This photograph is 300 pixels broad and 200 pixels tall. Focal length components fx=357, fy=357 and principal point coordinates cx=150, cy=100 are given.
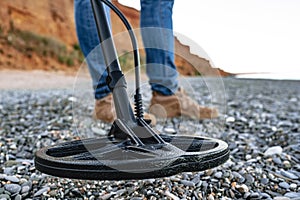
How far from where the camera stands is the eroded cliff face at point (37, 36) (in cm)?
859

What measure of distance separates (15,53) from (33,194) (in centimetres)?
828

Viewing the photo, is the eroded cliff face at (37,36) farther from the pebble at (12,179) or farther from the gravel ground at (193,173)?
the pebble at (12,179)

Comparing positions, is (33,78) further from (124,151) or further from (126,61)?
(124,151)

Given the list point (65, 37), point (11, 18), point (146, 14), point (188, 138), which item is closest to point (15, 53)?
point (11, 18)

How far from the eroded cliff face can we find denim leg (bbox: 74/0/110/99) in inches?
286

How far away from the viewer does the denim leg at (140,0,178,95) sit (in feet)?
3.71

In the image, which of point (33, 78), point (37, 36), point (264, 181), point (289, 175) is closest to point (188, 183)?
point (264, 181)

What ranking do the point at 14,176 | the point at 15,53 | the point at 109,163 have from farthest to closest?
the point at 15,53, the point at 14,176, the point at 109,163

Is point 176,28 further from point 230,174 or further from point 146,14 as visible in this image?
point 146,14

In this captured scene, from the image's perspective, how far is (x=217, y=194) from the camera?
2.95 ft

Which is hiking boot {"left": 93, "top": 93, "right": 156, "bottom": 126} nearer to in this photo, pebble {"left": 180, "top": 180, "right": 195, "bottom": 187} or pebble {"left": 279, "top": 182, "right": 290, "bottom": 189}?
pebble {"left": 180, "top": 180, "right": 195, "bottom": 187}

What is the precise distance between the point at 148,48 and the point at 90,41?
24 centimetres

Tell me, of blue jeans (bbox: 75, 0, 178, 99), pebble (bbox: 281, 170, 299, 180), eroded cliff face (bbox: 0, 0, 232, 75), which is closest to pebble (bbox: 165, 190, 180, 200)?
pebble (bbox: 281, 170, 299, 180)

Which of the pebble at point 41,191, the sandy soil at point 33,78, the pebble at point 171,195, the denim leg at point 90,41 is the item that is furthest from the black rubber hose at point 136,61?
the sandy soil at point 33,78
